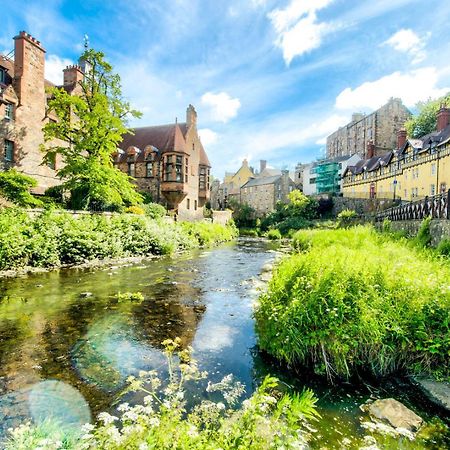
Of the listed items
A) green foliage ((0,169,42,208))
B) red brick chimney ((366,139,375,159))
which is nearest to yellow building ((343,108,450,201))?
red brick chimney ((366,139,375,159))

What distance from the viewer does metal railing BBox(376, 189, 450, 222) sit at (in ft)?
42.5

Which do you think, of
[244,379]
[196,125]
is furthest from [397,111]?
[244,379]

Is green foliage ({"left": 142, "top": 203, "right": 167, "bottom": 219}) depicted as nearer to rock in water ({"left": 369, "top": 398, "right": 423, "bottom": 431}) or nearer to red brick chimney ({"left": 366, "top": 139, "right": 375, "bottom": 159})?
rock in water ({"left": 369, "top": 398, "right": 423, "bottom": 431})

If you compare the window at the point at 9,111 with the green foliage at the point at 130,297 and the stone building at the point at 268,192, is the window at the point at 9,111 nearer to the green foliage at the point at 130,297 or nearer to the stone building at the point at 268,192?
the green foliage at the point at 130,297

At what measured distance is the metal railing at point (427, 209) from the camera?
13.0 meters

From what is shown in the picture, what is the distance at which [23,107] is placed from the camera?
23.2 m

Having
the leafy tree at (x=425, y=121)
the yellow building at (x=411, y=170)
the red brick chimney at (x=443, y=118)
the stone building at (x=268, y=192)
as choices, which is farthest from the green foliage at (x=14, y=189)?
the leafy tree at (x=425, y=121)

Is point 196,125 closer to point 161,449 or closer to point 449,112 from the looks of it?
point 449,112

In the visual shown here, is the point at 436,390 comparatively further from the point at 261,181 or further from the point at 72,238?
the point at 261,181

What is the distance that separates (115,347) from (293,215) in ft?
155

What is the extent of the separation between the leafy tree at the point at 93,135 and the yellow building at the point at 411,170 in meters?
31.2

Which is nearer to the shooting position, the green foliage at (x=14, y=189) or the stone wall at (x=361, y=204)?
the green foliage at (x=14, y=189)

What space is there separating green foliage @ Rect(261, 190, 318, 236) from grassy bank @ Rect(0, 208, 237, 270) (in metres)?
27.9

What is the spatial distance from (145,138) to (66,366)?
3719 cm
